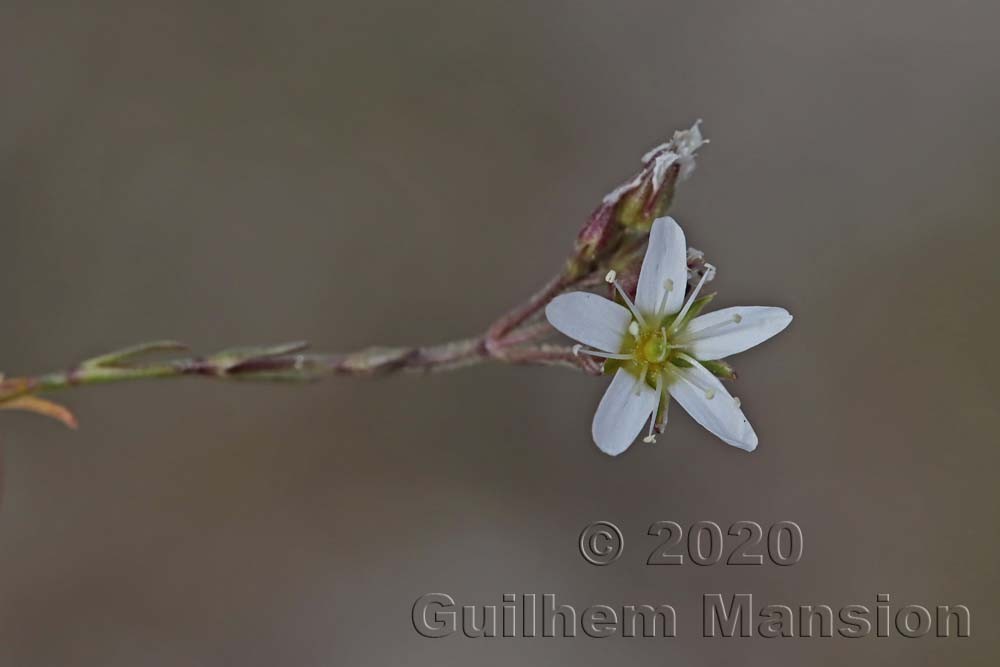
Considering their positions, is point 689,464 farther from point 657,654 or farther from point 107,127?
point 107,127

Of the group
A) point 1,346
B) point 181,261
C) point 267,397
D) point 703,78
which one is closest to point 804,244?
point 703,78

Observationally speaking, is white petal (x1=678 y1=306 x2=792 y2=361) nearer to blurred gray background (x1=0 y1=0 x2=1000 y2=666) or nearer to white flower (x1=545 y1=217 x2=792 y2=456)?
white flower (x1=545 y1=217 x2=792 y2=456)

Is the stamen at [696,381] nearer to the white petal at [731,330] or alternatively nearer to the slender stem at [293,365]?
the white petal at [731,330]

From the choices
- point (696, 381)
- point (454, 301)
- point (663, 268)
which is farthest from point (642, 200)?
point (454, 301)

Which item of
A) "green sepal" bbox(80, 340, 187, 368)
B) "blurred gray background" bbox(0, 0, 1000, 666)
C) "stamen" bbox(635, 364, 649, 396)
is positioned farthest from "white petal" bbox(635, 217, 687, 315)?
"blurred gray background" bbox(0, 0, 1000, 666)

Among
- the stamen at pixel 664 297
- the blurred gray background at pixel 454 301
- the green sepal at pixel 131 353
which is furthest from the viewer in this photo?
the blurred gray background at pixel 454 301

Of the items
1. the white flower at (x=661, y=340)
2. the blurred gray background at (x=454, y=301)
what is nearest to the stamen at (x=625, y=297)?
the white flower at (x=661, y=340)
